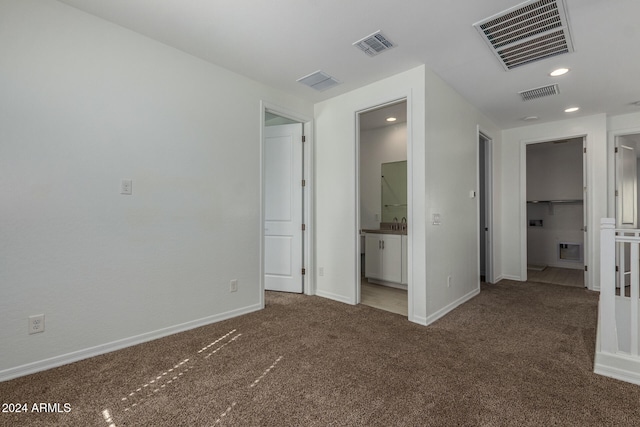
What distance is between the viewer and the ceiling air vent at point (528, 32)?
7.17ft

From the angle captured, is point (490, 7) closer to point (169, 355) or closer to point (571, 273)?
point (169, 355)

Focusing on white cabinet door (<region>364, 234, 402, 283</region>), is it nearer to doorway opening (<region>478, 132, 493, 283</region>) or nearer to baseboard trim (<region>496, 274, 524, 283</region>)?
doorway opening (<region>478, 132, 493, 283</region>)

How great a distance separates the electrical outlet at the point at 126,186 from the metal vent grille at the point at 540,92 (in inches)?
170

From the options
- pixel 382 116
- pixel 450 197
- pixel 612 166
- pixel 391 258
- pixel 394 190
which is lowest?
pixel 391 258

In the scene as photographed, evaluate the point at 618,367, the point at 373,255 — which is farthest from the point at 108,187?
the point at 618,367

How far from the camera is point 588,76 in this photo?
10.6 feet

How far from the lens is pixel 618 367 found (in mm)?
2059

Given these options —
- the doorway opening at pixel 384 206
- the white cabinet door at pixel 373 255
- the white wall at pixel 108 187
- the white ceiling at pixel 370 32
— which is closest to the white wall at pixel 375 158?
the doorway opening at pixel 384 206

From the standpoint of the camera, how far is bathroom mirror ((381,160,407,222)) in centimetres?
517

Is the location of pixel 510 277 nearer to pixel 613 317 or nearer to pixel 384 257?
pixel 384 257

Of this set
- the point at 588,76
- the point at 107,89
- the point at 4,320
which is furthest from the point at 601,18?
the point at 4,320

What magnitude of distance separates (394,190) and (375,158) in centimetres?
73

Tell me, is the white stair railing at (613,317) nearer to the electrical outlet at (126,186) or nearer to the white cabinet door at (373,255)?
the white cabinet door at (373,255)

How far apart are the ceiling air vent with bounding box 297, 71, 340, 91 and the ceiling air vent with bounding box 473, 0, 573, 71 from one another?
1.47 metres
